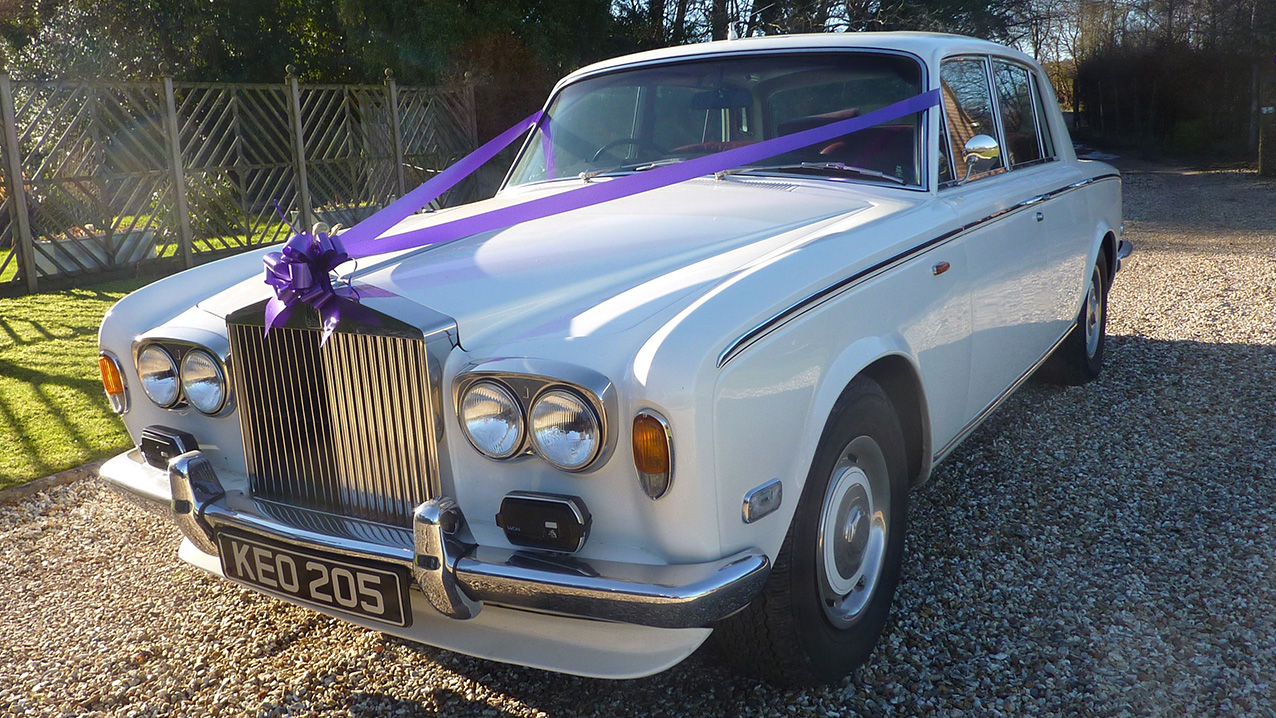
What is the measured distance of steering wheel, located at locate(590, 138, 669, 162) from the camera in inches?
129

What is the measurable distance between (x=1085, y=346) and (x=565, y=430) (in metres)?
3.62

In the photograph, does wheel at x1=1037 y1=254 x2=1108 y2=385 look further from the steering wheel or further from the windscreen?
the steering wheel

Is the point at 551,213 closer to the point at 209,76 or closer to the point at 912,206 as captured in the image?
the point at 912,206

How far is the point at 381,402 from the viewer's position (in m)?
2.05

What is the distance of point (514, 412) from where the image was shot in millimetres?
1868

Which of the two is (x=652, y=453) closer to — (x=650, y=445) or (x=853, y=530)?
(x=650, y=445)

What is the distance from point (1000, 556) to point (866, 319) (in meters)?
1.14

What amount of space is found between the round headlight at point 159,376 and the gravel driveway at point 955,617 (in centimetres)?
74

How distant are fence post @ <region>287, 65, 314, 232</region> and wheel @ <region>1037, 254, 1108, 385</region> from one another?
8.61 m

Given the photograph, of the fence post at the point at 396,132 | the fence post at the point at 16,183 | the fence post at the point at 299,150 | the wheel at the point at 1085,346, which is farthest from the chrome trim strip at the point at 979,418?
the fence post at the point at 396,132

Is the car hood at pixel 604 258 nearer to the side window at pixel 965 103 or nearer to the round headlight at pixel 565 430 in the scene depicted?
the round headlight at pixel 565 430

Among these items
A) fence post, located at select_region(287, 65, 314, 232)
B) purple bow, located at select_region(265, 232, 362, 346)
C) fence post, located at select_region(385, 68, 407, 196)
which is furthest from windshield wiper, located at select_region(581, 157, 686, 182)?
fence post, located at select_region(385, 68, 407, 196)

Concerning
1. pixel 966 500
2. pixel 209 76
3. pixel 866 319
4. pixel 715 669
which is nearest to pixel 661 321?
pixel 866 319

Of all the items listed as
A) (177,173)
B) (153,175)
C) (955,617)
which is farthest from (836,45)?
(153,175)
